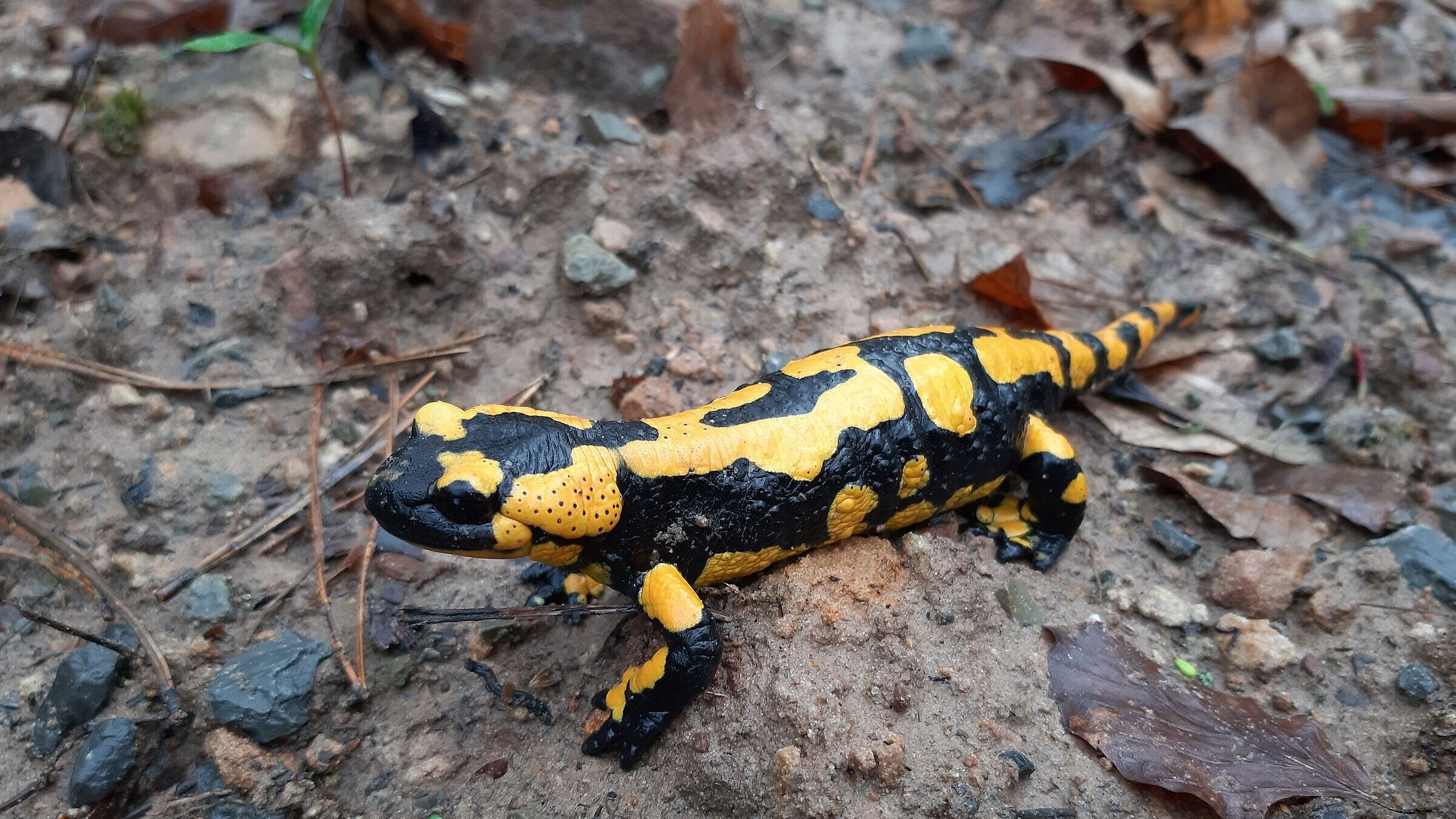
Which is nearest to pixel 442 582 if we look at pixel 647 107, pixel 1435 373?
pixel 647 107

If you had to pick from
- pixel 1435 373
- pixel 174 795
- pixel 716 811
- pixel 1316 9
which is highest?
pixel 1316 9

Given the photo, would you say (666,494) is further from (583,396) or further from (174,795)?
(174,795)

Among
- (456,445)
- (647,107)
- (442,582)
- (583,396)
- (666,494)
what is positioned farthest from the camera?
(647,107)

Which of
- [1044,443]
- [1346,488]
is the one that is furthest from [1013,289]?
[1346,488]

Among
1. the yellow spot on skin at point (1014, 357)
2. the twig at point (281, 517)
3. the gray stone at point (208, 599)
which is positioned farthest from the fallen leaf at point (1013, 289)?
the gray stone at point (208, 599)

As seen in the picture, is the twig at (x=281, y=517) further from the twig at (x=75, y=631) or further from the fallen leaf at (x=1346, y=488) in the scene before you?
the fallen leaf at (x=1346, y=488)

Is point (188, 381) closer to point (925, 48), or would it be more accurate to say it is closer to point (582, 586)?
point (582, 586)
